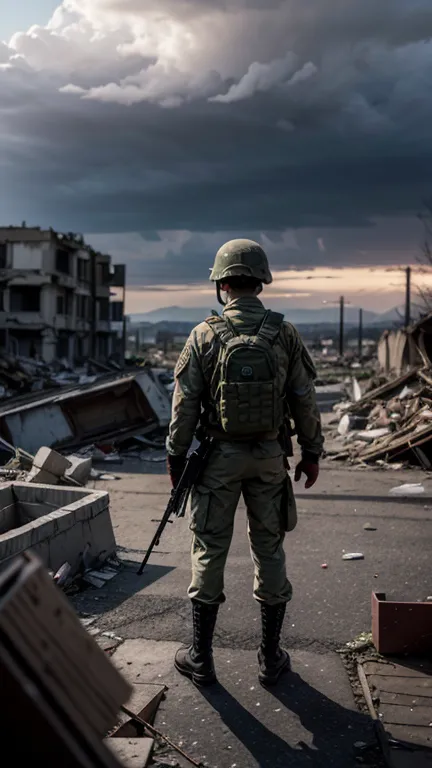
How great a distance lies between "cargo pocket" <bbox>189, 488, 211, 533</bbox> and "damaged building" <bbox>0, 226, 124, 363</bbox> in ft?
129

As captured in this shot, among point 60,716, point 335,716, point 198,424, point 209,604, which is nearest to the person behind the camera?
point 60,716

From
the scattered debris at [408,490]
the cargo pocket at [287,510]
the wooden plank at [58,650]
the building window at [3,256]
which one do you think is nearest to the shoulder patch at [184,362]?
the cargo pocket at [287,510]

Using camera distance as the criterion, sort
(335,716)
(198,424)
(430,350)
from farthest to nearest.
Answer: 1. (430,350)
2. (198,424)
3. (335,716)

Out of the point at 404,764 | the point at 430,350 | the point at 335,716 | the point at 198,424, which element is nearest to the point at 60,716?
the point at 404,764

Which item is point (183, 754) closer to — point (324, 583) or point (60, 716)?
point (60, 716)

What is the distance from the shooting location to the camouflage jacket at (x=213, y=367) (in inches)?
137

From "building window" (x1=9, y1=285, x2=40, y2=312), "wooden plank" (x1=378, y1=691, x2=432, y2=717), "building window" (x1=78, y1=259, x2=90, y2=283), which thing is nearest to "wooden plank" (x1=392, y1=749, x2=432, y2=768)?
"wooden plank" (x1=378, y1=691, x2=432, y2=717)

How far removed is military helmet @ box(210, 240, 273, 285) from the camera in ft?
11.7

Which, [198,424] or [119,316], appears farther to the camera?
[119,316]

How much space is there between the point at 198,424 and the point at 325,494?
5.12 meters

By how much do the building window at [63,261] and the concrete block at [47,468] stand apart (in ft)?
130

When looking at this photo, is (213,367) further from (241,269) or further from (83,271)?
(83,271)

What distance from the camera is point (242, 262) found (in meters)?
3.57

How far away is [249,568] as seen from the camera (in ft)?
17.2
